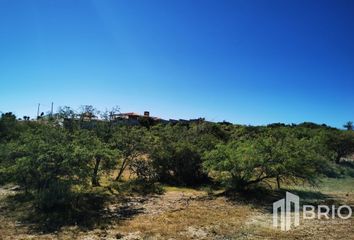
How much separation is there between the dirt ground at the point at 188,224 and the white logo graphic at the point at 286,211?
0.22m

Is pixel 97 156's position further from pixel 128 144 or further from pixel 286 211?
pixel 286 211

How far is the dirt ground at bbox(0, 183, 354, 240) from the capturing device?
340 inches

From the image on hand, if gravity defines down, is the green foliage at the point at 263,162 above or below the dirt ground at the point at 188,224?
above

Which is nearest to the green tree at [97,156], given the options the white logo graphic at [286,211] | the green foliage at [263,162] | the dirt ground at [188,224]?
the dirt ground at [188,224]

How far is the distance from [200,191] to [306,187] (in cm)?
585

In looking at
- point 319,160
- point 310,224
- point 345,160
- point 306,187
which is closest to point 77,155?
point 310,224

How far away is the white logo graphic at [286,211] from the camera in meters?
9.80

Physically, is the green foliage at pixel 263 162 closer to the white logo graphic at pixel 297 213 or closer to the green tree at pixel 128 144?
the white logo graphic at pixel 297 213

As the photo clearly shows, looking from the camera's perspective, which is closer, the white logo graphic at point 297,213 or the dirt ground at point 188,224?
the dirt ground at point 188,224

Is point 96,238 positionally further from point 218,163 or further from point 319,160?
point 319,160

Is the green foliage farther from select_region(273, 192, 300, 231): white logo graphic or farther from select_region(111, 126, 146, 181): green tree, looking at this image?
select_region(111, 126, 146, 181): green tree

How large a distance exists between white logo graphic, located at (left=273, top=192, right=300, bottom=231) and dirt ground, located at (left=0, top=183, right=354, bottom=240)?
0.71 feet

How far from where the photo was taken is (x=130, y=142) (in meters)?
16.8

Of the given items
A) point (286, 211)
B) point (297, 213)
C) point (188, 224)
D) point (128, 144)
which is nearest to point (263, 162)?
point (286, 211)
